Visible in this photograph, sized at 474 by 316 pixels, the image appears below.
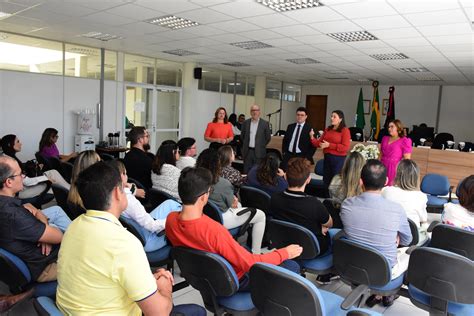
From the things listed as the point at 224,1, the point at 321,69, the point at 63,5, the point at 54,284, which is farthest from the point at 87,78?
the point at 54,284

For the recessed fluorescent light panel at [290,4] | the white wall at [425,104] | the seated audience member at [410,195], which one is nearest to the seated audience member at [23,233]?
the seated audience member at [410,195]

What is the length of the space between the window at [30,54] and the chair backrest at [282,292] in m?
7.27

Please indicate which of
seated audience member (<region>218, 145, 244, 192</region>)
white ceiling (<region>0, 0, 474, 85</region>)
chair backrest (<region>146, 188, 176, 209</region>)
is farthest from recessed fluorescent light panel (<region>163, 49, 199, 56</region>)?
chair backrest (<region>146, 188, 176, 209</region>)

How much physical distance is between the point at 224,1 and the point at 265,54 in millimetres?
3630

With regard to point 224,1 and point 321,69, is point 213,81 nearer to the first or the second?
point 321,69

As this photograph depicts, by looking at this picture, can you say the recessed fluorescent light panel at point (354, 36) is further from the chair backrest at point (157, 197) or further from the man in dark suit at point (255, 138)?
the chair backrest at point (157, 197)

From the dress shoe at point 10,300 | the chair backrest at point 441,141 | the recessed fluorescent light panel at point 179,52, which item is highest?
the recessed fluorescent light panel at point 179,52

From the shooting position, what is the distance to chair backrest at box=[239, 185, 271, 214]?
3.32 metres

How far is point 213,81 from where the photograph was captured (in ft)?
37.0

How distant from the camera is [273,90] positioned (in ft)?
44.1

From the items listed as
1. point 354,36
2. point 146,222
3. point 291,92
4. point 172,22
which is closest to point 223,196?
point 146,222

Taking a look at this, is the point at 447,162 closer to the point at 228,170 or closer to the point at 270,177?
the point at 270,177

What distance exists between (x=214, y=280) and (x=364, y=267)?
1.00m

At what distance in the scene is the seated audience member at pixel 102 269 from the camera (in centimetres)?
123
